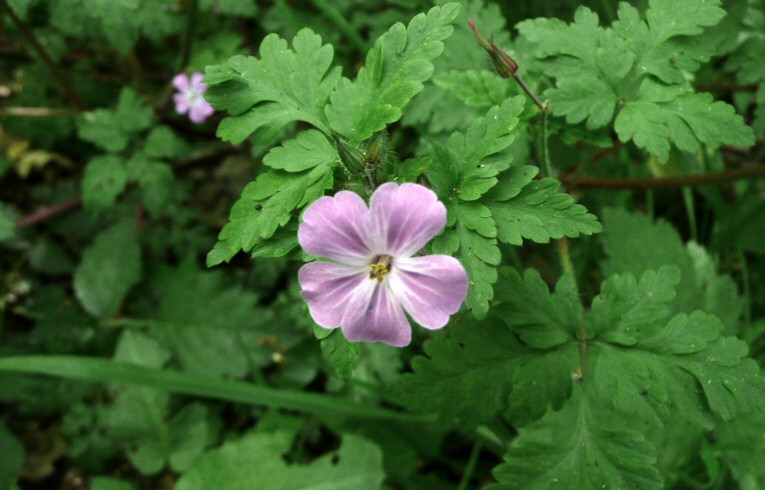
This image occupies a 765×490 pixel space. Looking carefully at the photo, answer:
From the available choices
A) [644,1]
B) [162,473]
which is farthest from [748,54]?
[162,473]

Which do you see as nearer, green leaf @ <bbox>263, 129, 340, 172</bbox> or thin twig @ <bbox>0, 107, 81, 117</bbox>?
green leaf @ <bbox>263, 129, 340, 172</bbox>

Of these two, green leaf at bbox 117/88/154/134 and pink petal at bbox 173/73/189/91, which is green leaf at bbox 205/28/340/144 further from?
pink petal at bbox 173/73/189/91

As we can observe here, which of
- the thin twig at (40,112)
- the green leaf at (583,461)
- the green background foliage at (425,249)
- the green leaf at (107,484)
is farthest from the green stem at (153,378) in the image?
the thin twig at (40,112)

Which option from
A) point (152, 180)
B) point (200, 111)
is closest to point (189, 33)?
point (200, 111)

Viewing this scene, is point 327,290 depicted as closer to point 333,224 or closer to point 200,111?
point 333,224

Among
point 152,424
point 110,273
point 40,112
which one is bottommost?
point 152,424

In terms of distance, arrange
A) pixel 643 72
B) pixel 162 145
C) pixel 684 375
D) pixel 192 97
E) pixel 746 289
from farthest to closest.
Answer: pixel 192 97 → pixel 162 145 → pixel 746 289 → pixel 643 72 → pixel 684 375

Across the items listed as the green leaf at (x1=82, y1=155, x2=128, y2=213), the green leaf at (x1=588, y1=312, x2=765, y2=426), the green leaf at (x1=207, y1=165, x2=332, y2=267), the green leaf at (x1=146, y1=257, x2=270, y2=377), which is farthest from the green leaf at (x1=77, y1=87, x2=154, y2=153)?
the green leaf at (x1=588, y1=312, x2=765, y2=426)
